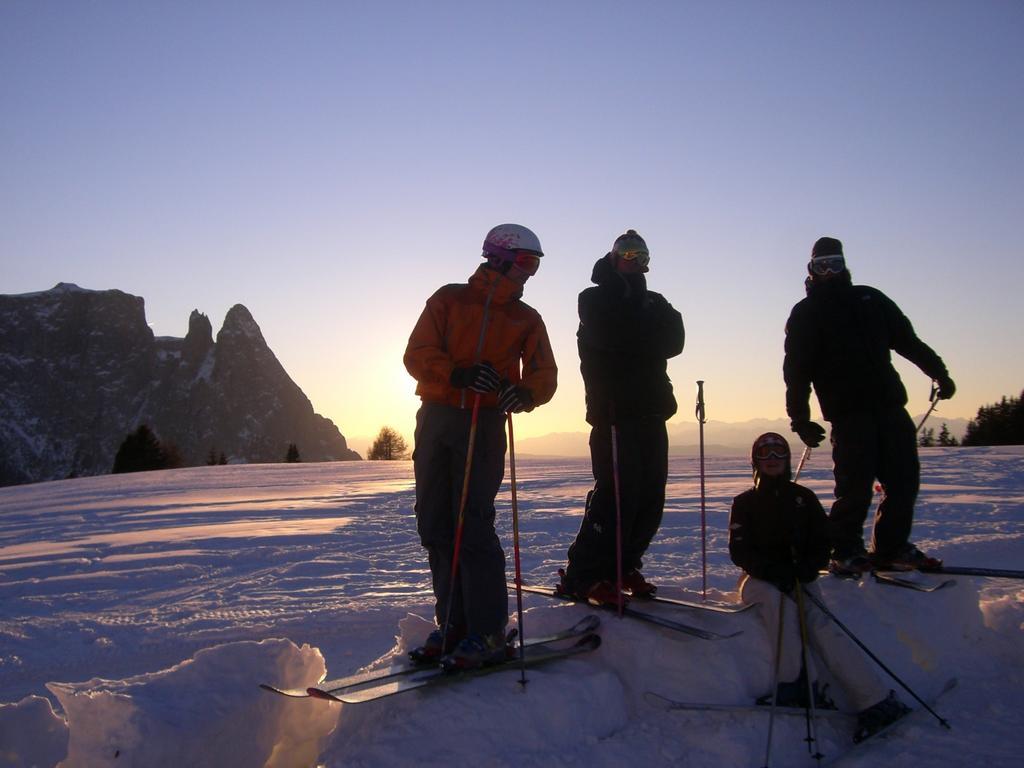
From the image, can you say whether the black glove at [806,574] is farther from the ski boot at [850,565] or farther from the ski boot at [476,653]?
the ski boot at [476,653]

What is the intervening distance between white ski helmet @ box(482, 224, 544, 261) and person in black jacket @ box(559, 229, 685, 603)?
2.54 feet

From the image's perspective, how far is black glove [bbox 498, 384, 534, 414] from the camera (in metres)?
3.36

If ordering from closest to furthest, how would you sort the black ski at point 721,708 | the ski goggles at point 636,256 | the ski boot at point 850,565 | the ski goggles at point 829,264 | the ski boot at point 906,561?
the black ski at point 721,708 → the ski goggles at point 636,256 → the ski boot at point 850,565 → the ski boot at point 906,561 → the ski goggles at point 829,264

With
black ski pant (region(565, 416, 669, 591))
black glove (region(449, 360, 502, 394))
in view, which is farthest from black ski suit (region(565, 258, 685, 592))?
black glove (region(449, 360, 502, 394))

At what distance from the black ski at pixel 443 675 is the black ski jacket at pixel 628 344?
3.92 ft

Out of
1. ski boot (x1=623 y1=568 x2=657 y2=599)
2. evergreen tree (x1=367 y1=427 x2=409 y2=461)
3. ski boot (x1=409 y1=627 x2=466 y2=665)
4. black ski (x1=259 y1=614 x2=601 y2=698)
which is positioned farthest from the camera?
evergreen tree (x1=367 y1=427 x2=409 y2=461)

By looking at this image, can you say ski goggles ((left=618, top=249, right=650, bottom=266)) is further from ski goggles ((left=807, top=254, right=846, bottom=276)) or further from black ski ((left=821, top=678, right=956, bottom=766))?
black ski ((left=821, top=678, right=956, bottom=766))

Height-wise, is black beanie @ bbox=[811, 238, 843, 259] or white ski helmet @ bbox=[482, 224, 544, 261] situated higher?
black beanie @ bbox=[811, 238, 843, 259]

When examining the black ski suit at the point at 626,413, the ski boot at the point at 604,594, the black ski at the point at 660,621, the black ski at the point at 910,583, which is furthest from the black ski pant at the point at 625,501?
the black ski at the point at 910,583

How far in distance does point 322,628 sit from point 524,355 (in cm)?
223

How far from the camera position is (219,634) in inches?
181

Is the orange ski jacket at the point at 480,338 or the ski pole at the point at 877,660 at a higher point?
the orange ski jacket at the point at 480,338

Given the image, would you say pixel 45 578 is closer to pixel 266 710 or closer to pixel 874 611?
pixel 266 710

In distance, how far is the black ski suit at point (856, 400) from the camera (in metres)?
4.79
